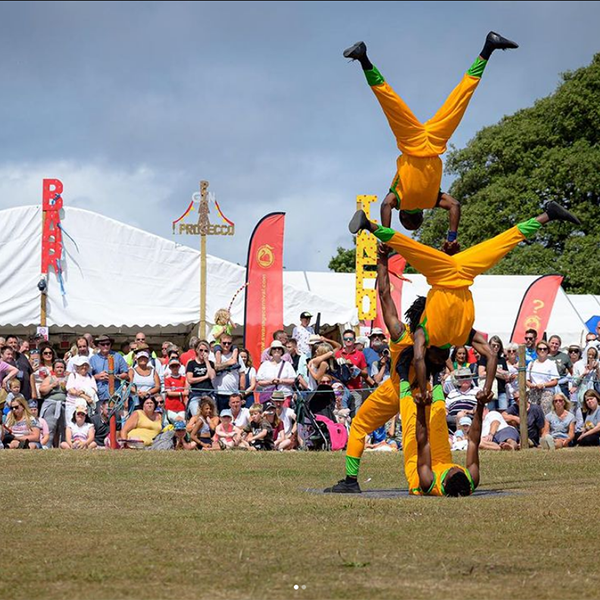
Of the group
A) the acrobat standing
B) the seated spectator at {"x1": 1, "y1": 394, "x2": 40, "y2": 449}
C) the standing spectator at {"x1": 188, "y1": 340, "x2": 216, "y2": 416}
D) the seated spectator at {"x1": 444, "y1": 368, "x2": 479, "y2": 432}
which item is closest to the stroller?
the standing spectator at {"x1": 188, "y1": 340, "x2": 216, "y2": 416}

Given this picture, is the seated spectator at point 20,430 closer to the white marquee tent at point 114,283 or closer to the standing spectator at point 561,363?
the white marquee tent at point 114,283

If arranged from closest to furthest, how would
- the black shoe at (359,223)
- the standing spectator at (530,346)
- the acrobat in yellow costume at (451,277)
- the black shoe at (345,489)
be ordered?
the black shoe at (359,223) < the acrobat in yellow costume at (451,277) < the black shoe at (345,489) < the standing spectator at (530,346)

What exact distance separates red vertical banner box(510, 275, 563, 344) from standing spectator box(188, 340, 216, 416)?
10.4 meters

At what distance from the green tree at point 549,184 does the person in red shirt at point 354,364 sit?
21066mm

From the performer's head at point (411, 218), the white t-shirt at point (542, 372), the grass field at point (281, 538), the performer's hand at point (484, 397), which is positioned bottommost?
the grass field at point (281, 538)

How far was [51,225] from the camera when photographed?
801 inches

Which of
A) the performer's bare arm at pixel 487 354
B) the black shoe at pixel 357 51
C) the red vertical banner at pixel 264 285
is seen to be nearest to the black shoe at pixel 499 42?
the black shoe at pixel 357 51

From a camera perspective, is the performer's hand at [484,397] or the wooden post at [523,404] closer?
the performer's hand at [484,397]

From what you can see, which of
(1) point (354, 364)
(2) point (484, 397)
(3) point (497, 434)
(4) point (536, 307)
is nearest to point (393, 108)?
(2) point (484, 397)

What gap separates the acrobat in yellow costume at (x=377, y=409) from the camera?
9391 mm

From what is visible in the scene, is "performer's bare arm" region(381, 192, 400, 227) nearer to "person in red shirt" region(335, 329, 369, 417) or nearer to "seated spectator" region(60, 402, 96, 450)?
"person in red shirt" region(335, 329, 369, 417)

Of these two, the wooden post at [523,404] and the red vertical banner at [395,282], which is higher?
the red vertical banner at [395,282]

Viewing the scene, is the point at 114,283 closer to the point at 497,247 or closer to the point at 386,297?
the point at 386,297

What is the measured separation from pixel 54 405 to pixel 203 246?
6731 mm
